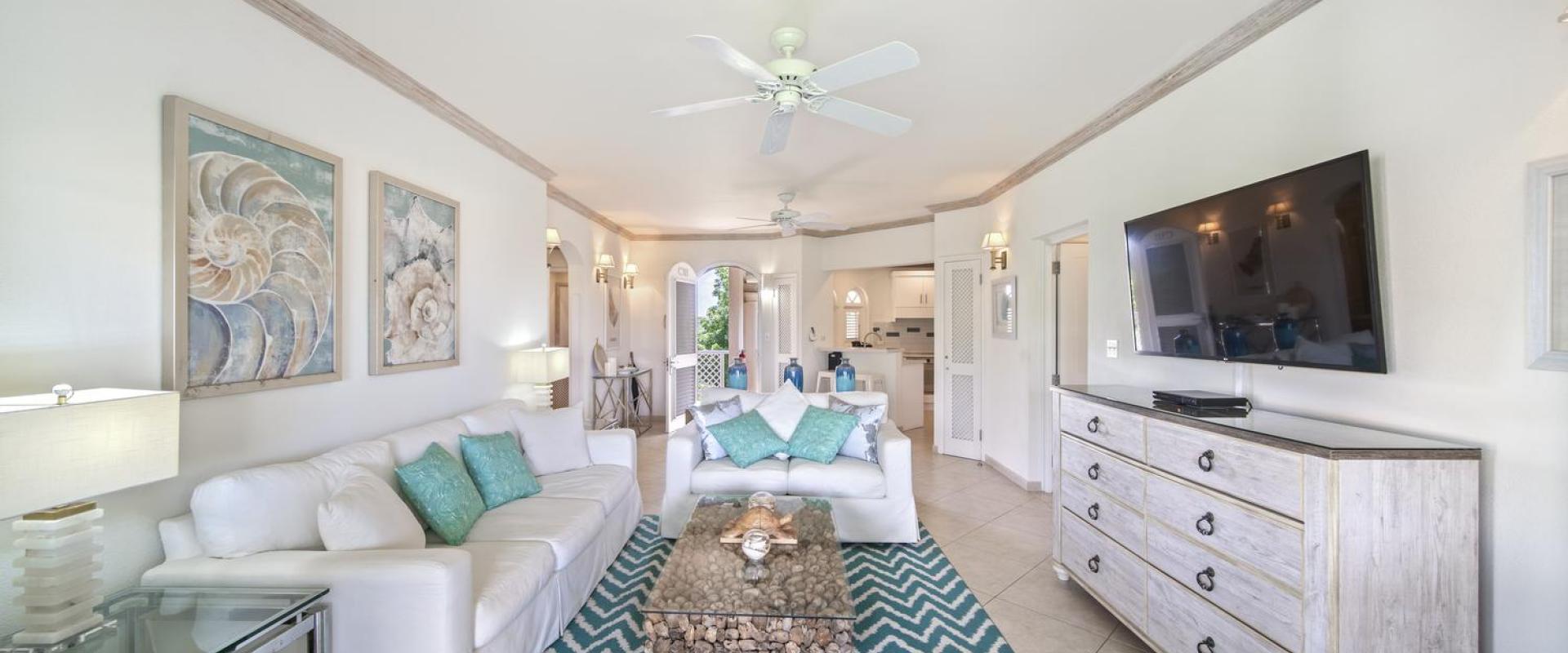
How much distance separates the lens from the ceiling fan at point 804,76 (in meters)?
1.86

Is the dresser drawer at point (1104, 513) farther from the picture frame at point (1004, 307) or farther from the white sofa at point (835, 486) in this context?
the picture frame at point (1004, 307)

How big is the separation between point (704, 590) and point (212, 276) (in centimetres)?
201

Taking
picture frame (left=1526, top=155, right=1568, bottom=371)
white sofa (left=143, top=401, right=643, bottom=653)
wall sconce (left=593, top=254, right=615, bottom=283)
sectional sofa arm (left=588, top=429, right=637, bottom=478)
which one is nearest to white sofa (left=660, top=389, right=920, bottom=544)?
sectional sofa arm (left=588, top=429, right=637, bottom=478)

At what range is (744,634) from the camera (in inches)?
74.9

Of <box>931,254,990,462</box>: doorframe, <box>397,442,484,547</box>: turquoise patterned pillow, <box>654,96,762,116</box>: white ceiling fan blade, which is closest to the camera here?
<box>397,442,484,547</box>: turquoise patterned pillow

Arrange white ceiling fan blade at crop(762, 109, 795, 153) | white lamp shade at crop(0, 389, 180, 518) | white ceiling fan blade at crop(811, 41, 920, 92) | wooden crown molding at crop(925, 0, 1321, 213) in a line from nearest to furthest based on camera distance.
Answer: white lamp shade at crop(0, 389, 180, 518) < white ceiling fan blade at crop(811, 41, 920, 92) < wooden crown molding at crop(925, 0, 1321, 213) < white ceiling fan blade at crop(762, 109, 795, 153)

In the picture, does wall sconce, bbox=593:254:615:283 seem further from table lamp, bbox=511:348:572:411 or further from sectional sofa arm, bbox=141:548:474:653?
sectional sofa arm, bbox=141:548:474:653

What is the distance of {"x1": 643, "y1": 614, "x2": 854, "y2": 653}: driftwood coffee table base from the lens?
1907mm

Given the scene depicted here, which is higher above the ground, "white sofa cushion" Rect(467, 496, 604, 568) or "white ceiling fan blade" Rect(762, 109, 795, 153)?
"white ceiling fan blade" Rect(762, 109, 795, 153)

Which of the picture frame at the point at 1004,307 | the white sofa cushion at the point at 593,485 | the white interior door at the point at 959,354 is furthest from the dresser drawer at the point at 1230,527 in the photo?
the white interior door at the point at 959,354

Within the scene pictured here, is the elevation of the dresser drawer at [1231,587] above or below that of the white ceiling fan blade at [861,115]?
below

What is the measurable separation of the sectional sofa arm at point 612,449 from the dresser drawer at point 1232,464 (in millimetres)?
2672

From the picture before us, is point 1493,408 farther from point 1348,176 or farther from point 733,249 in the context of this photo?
point 733,249

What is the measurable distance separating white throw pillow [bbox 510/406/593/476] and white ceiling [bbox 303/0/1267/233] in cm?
178
